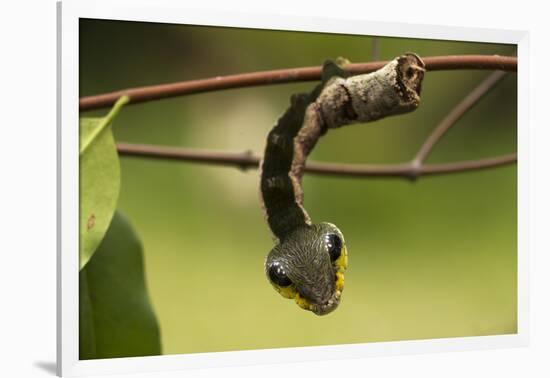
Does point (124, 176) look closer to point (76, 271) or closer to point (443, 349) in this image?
point (76, 271)

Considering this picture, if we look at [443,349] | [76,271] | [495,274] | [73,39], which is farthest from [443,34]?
[76,271]

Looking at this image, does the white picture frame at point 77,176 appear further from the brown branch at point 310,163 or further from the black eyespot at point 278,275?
the black eyespot at point 278,275

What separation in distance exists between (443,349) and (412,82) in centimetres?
89

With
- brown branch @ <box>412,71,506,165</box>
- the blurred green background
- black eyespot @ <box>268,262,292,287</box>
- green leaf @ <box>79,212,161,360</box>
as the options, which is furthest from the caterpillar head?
brown branch @ <box>412,71,506,165</box>

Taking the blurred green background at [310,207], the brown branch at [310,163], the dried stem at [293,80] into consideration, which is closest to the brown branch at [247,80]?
the dried stem at [293,80]

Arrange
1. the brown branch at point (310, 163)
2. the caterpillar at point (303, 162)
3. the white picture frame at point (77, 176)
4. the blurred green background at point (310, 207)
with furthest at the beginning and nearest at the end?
the blurred green background at point (310, 207) < the brown branch at point (310, 163) < the white picture frame at point (77, 176) < the caterpillar at point (303, 162)

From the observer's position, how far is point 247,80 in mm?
1603

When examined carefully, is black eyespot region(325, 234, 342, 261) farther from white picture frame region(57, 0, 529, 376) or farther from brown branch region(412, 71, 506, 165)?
brown branch region(412, 71, 506, 165)

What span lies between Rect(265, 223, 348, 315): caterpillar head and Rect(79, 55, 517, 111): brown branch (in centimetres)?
32

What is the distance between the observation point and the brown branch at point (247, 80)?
1.57m

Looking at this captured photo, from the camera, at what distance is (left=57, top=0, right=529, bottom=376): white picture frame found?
5.36ft

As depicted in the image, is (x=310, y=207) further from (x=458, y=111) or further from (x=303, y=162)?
(x=303, y=162)

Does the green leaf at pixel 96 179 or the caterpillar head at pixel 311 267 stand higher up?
the green leaf at pixel 96 179

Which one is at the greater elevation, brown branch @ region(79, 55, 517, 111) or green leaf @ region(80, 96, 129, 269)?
brown branch @ region(79, 55, 517, 111)
